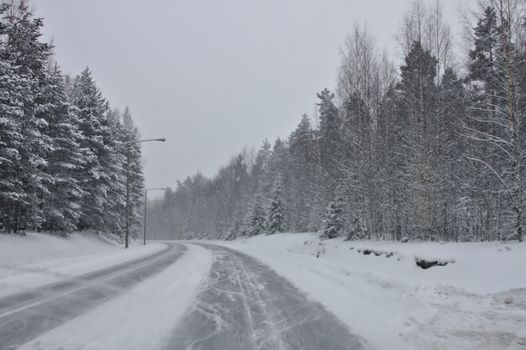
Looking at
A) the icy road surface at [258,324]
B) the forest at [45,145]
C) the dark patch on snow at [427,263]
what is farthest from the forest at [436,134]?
the forest at [45,145]

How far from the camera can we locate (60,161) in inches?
901

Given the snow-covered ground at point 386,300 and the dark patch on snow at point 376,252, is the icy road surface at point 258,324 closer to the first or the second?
the snow-covered ground at point 386,300

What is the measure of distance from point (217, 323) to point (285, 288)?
3.81 metres

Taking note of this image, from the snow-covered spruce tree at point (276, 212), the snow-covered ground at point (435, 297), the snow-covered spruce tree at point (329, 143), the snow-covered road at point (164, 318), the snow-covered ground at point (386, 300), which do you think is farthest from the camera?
the snow-covered spruce tree at point (276, 212)

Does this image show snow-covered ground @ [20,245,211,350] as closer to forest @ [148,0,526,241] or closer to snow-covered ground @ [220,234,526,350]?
snow-covered ground @ [220,234,526,350]

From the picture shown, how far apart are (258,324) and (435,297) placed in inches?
163

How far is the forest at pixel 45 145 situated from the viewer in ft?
54.8

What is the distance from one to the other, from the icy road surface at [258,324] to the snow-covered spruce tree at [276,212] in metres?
35.6

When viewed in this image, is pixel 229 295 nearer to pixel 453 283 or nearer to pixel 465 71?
pixel 453 283

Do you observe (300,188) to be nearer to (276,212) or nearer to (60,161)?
(276,212)

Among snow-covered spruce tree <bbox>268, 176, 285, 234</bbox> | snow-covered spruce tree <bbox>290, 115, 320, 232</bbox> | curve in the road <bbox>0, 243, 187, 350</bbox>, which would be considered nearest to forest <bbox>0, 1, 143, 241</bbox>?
curve in the road <bbox>0, 243, 187, 350</bbox>

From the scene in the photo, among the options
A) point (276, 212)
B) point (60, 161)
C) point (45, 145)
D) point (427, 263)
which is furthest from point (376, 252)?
point (276, 212)

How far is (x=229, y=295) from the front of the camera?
7.95 metres

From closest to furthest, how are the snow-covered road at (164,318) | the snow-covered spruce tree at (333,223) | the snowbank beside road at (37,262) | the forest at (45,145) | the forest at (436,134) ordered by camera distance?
the snow-covered road at (164,318) → the snowbank beside road at (37,262) → the forest at (436,134) → the forest at (45,145) → the snow-covered spruce tree at (333,223)
